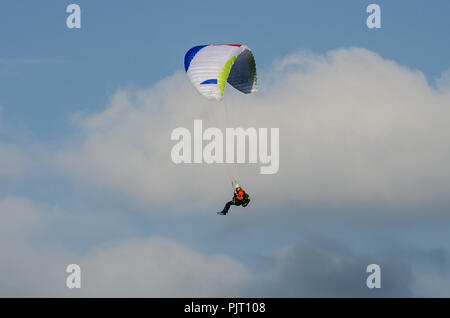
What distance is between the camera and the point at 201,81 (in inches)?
2142

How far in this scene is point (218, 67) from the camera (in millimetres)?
54562

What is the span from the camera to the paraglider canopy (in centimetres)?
5391

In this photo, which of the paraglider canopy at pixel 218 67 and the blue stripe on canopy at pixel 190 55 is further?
the blue stripe on canopy at pixel 190 55

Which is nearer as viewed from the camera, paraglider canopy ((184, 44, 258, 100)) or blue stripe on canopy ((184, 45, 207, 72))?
paraglider canopy ((184, 44, 258, 100))

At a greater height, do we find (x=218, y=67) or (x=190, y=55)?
(x=190, y=55)

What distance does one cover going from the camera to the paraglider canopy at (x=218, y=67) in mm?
53906

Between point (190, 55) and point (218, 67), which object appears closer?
point (218, 67)
